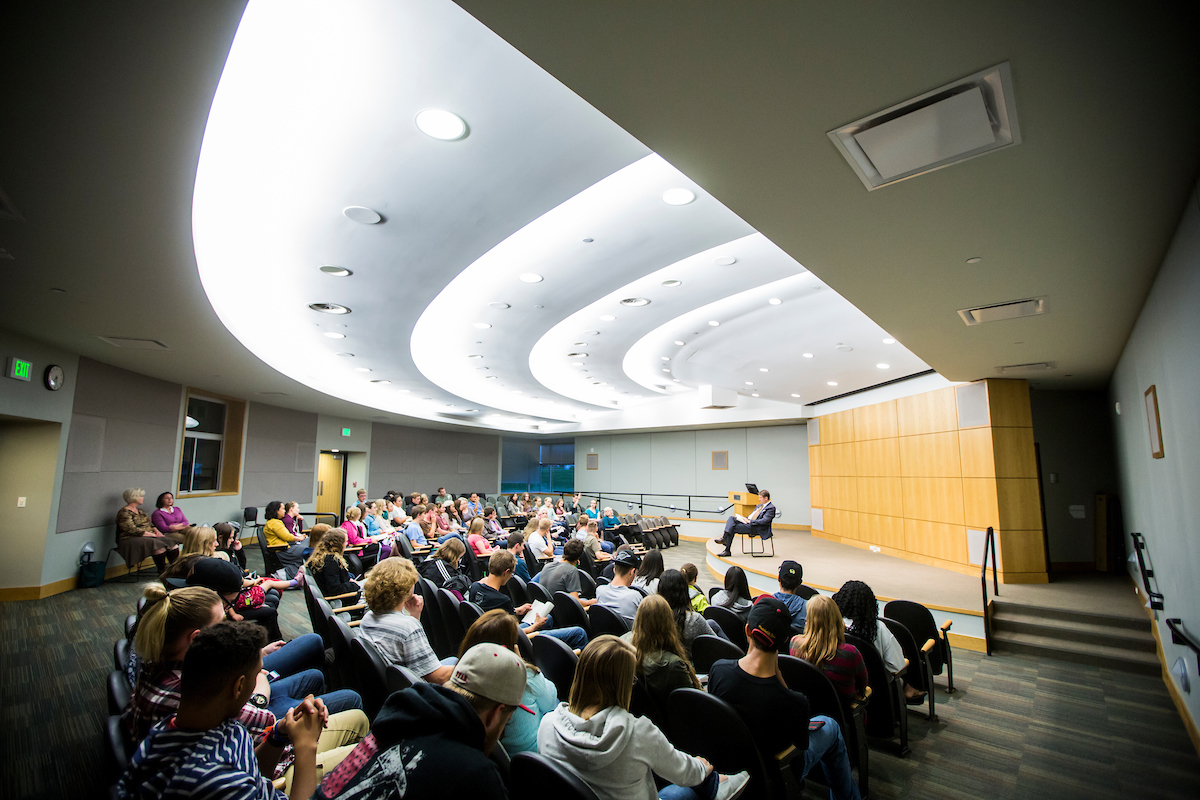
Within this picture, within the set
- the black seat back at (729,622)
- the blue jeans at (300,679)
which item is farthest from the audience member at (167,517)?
the black seat back at (729,622)

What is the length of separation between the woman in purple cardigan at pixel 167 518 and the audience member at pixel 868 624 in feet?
31.1

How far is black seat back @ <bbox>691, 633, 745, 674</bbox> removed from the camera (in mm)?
2934

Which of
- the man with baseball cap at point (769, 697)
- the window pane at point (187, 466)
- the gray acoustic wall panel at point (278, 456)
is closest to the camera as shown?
the man with baseball cap at point (769, 697)

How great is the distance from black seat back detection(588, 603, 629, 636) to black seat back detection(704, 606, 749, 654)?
2.47 feet

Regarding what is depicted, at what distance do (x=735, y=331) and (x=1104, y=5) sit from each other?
589 centimetres

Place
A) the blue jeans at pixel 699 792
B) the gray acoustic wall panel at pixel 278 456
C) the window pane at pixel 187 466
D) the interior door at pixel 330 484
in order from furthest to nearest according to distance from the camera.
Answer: the interior door at pixel 330 484 < the gray acoustic wall panel at pixel 278 456 < the window pane at pixel 187 466 < the blue jeans at pixel 699 792

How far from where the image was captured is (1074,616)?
18.7 ft

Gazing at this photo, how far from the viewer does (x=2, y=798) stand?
2641 millimetres

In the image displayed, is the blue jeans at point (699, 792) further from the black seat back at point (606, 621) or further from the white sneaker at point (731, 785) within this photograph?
the black seat back at point (606, 621)

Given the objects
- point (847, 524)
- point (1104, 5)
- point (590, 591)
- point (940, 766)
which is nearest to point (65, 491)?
point (590, 591)

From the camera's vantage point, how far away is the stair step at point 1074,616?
5355 millimetres

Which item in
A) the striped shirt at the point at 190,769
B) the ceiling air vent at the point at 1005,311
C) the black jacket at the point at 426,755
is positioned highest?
the ceiling air vent at the point at 1005,311

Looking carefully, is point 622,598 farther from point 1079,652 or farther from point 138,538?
point 138,538

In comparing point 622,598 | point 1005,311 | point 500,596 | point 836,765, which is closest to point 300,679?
point 500,596
